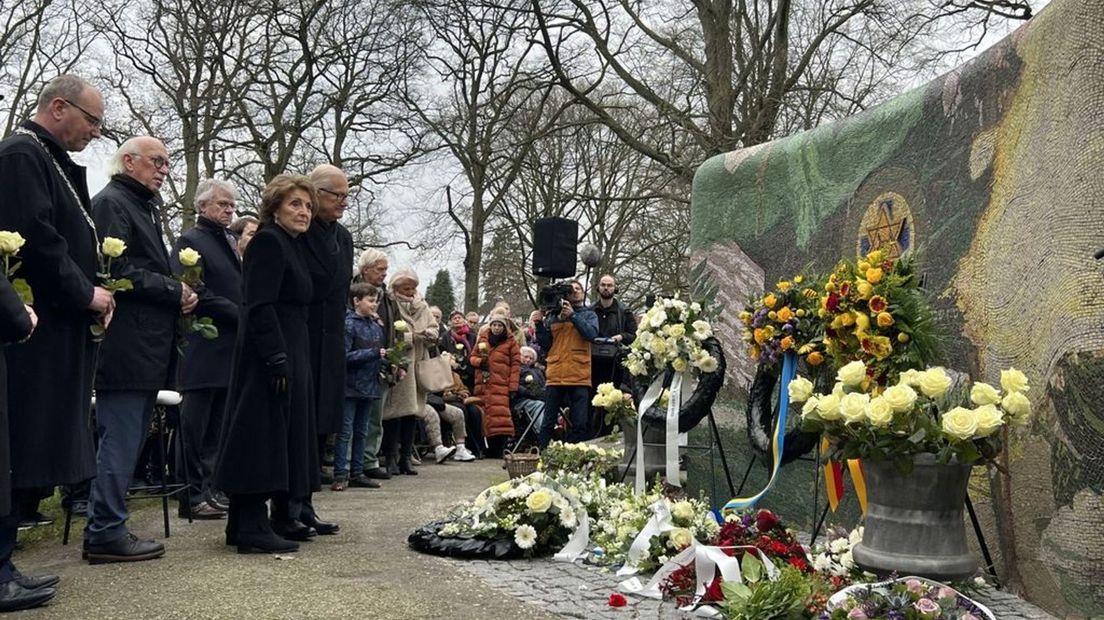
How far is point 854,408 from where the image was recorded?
3.86 metres

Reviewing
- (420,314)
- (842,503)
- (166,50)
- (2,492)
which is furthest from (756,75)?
(2,492)

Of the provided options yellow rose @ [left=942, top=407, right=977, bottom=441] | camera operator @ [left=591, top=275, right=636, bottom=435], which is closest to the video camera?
camera operator @ [left=591, top=275, right=636, bottom=435]

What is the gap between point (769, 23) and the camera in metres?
15.7

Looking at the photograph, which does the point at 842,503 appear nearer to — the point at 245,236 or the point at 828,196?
the point at 828,196

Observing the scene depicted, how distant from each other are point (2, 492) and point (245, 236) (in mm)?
3987

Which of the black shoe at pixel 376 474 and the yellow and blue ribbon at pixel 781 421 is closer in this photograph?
the yellow and blue ribbon at pixel 781 421

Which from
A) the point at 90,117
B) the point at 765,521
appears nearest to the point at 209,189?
the point at 90,117

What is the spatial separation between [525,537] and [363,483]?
3.32 metres

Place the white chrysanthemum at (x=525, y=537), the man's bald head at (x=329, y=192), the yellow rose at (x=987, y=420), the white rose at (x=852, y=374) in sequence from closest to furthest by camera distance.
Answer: the yellow rose at (x=987, y=420) < the white rose at (x=852, y=374) < the white chrysanthemum at (x=525, y=537) < the man's bald head at (x=329, y=192)

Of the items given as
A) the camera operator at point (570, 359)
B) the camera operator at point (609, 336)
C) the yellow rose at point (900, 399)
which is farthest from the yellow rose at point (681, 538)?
the camera operator at point (609, 336)

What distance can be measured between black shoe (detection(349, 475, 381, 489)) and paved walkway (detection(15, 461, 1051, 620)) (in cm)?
233

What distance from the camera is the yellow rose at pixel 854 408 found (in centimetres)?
385

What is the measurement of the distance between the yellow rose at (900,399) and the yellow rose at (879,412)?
15mm

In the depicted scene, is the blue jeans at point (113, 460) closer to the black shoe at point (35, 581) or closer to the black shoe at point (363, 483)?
the black shoe at point (35, 581)
